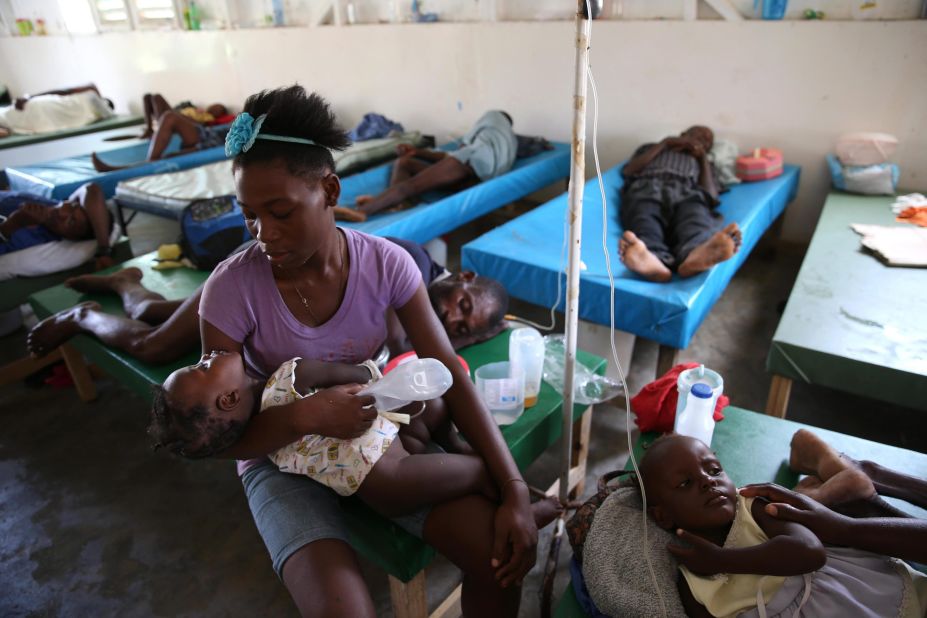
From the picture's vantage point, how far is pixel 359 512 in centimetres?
139

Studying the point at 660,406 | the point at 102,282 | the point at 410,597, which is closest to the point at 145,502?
the point at 102,282

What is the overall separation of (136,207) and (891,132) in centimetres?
488

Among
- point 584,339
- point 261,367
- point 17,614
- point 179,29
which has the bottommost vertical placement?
point 17,614

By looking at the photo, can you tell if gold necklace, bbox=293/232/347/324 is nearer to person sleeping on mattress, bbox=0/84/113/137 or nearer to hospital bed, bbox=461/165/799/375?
hospital bed, bbox=461/165/799/375

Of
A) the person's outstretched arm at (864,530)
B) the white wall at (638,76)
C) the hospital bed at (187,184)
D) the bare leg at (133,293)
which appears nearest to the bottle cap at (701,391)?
the person's outstretched arm at (864,530)

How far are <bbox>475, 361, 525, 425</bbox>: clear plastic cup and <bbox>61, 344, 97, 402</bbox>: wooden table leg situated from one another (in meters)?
1.99

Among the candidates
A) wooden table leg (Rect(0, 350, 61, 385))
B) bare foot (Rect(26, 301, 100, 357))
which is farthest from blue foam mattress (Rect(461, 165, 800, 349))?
wooden table leg (Rect(0, 350, 61, 385))

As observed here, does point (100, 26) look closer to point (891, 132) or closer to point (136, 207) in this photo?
point (136, 207)

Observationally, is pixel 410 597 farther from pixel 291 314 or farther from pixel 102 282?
pixel 102 282

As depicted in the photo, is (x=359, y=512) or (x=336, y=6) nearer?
(x=359, y=512)

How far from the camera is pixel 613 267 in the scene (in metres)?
2.62

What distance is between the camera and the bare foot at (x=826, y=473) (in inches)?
50.1

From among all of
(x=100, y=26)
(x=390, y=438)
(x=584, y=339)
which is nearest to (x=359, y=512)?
(x=390, y=438)

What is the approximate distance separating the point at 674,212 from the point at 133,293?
264 centimetres
